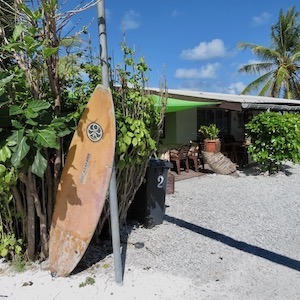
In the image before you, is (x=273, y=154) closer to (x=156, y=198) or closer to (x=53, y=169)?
(x=156, y=198)

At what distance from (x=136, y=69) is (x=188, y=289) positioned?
8.74 ft

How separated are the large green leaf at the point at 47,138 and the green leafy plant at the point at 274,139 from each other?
7.93 meters

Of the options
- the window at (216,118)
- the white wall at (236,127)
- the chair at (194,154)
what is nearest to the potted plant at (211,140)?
the chair at (194,154)

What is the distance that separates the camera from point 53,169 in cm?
371

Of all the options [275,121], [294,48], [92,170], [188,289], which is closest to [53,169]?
[92,170]

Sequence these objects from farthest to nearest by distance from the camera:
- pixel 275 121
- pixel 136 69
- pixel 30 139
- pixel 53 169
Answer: pixel 275 121 < pixel 136 69 < pixel 53 169 < pixel 30 139

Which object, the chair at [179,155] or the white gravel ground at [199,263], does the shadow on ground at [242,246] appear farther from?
the chair at [179,155]

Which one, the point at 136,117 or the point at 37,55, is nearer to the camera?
the point at 37,55

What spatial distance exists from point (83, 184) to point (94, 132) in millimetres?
553

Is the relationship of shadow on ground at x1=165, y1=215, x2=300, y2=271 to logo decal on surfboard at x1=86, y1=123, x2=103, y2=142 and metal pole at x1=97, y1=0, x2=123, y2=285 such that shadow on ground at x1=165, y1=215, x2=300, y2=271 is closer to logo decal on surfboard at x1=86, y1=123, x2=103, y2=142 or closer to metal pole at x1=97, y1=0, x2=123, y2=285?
metal pole at x1=97, y1=0, x2=123, y2=285

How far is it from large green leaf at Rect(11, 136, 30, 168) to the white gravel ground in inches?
52.9

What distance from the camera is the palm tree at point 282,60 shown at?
25609 mm

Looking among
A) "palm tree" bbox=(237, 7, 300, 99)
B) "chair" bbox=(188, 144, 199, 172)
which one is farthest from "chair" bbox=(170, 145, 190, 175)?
"palm tree" bbox=(237, 7, 300, 99)

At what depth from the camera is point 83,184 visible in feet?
11.2
